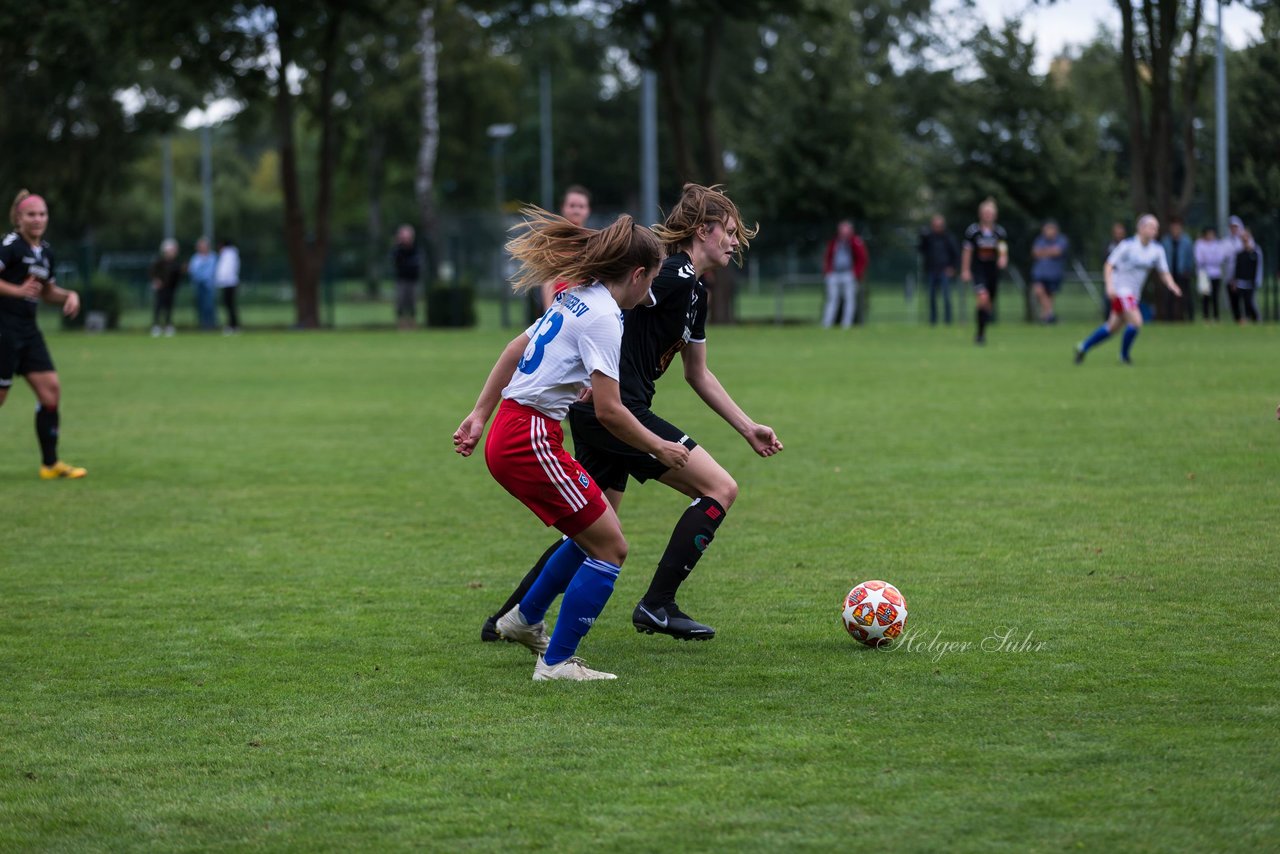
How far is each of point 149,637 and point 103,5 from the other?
3228cm

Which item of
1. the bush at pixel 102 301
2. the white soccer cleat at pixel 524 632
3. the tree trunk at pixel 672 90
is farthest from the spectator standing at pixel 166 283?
the white soccer cleat at pixel 524 632

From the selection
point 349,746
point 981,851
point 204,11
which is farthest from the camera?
point 204,11

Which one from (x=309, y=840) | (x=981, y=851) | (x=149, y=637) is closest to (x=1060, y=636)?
(x=981, y=851)

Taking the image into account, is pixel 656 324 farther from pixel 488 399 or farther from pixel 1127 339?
pixel 1127 339

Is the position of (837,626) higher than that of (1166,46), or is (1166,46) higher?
(1166,46)

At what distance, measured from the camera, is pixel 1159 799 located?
3.98 metres

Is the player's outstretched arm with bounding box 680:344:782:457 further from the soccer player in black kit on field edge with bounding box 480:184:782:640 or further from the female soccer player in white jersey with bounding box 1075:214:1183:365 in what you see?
the female soccer player in white jersey with bounding box 1075:214:1183:365

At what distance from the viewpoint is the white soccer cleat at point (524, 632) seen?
5.85 meters

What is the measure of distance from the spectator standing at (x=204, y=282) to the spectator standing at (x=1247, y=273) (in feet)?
68.7

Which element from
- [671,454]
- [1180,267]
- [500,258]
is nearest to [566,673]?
[671,454]

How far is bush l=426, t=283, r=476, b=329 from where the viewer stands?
33.4 metres

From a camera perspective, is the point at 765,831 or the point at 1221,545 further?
the point at 1221,545

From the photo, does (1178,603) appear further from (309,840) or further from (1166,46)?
(1166,46)

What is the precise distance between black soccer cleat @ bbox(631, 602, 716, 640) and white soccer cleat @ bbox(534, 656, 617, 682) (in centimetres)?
52
